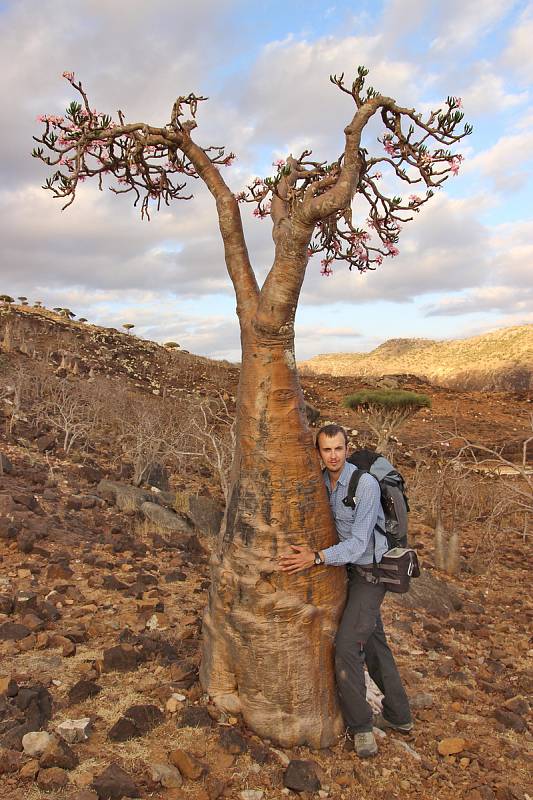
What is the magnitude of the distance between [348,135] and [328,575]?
2194 millimetres

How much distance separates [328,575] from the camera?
2.93m

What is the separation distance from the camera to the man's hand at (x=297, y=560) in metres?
2.83

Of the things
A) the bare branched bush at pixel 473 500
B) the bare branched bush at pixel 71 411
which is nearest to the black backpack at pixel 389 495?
the bare branched bush at pixel 473 500

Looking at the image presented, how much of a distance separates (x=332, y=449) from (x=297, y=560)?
1.88ft

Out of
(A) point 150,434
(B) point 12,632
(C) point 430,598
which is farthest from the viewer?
(A) point 150,434

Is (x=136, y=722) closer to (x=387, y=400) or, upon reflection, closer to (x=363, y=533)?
(x=363, y=533)

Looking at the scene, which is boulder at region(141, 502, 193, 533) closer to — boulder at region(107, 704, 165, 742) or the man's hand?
boulder at region(107, 704, 165, 742)

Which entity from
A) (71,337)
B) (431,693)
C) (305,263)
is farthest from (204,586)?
(71,337)

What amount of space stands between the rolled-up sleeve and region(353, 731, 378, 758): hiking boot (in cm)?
86

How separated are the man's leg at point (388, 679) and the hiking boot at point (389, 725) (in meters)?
0.01

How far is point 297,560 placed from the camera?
111 inches

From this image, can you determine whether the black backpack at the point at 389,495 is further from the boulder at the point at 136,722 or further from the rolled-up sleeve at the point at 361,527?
the boulder at the point at 136,722

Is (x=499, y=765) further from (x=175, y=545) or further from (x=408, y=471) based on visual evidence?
(x=408, y=471)

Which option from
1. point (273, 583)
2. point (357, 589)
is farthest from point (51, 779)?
point (357, 589)
